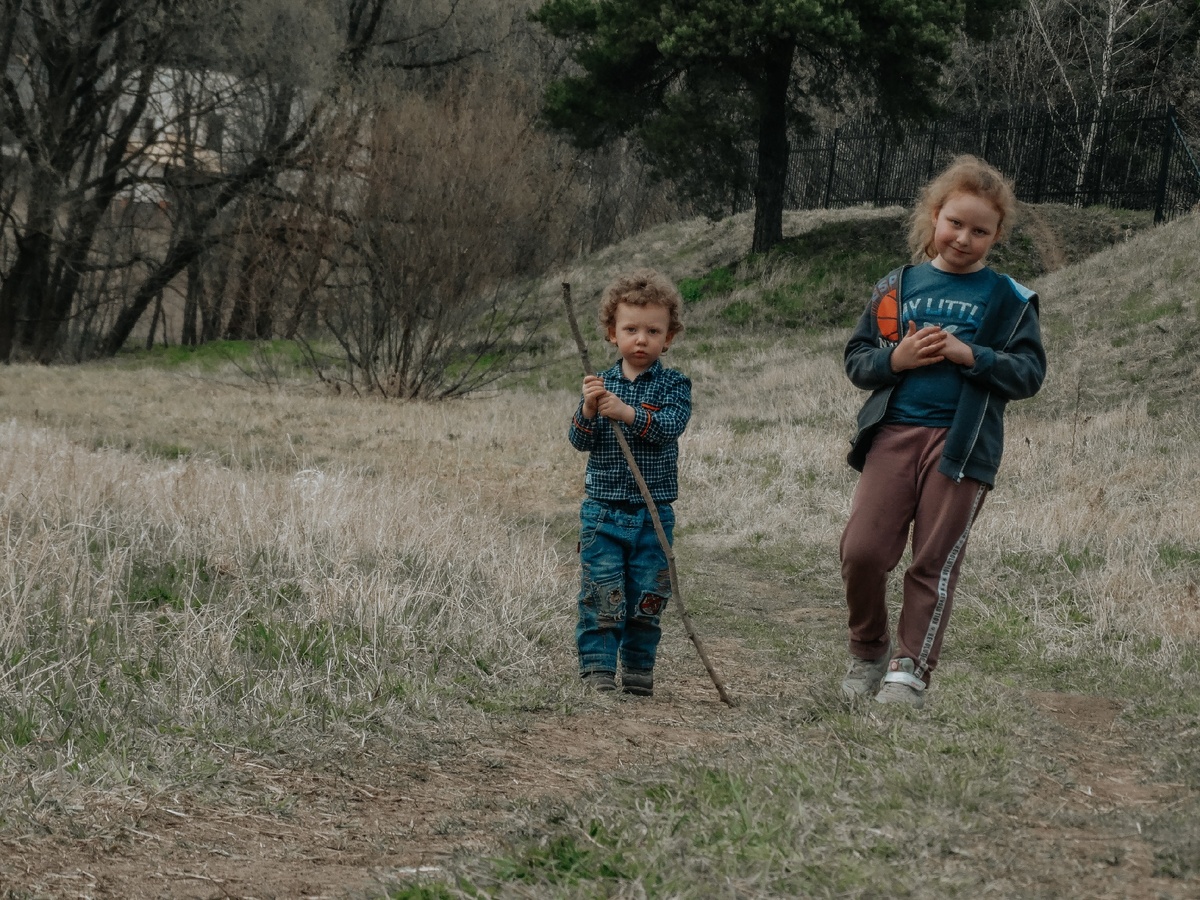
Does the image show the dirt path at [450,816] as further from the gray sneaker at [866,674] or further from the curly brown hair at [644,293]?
the curly brown hair at [644,293]

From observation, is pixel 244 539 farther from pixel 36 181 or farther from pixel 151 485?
pixel 36 181

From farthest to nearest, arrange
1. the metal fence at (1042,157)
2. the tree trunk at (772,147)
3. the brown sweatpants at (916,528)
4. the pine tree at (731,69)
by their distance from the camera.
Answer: the metal fence at (1042,157) → the tree trunk at (772,147) → the pine tree at (731,69) → the brown sweatpants at (916,528)

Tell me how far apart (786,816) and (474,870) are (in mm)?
674

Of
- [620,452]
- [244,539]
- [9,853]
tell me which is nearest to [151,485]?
[244,539]

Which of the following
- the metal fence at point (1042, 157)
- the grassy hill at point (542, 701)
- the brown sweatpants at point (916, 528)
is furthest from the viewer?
the metal fence at point (1042, 157)

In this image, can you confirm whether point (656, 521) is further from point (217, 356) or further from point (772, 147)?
point (217, 356)

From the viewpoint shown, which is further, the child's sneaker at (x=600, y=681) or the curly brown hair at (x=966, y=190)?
the child's sneaker at (x=600, y=681)

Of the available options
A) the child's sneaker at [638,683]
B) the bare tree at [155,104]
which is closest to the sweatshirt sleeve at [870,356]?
the child's sneaker at [638,683]

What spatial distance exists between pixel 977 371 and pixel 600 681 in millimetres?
1760

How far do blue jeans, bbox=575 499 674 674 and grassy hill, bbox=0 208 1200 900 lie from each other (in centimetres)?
23

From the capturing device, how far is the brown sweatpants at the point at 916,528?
4246 mm

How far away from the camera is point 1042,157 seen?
84.8ft

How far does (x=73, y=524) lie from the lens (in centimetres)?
562

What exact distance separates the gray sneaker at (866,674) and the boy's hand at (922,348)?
107 cm
